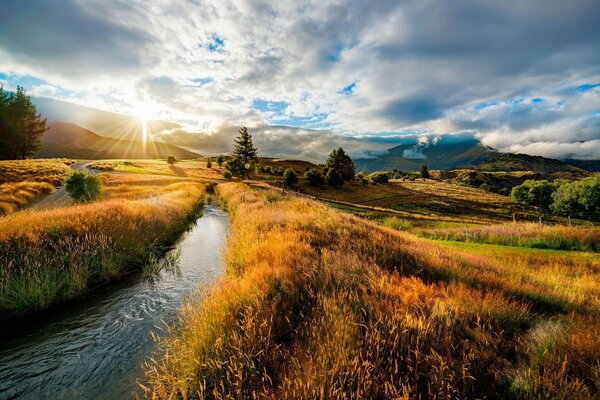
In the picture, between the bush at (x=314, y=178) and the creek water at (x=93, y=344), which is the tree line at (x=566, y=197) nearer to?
the bush at (x=314, y=178)

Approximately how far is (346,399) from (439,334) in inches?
75.6

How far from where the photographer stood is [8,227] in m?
9.62

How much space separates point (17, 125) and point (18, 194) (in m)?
64.8

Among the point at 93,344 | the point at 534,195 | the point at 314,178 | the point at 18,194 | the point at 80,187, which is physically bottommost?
the point at 534,195

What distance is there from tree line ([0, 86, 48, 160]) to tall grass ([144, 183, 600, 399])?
98.0m

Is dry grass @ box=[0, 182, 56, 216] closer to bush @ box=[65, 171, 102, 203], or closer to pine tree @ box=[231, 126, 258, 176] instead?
bush @ box=[65, 171, 102, 203]

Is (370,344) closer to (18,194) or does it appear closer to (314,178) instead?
(18,194)

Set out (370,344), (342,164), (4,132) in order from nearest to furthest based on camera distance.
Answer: (370,344) → (4,132) → (342,164)

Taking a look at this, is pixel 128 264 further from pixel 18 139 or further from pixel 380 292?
pixel 18 139

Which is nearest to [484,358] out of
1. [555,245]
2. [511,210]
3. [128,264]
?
[128,264]

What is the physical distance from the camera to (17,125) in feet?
230

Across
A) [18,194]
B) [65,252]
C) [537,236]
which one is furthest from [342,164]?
[65,252]

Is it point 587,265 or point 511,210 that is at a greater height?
point 587,265

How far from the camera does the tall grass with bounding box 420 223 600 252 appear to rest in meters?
17.8
